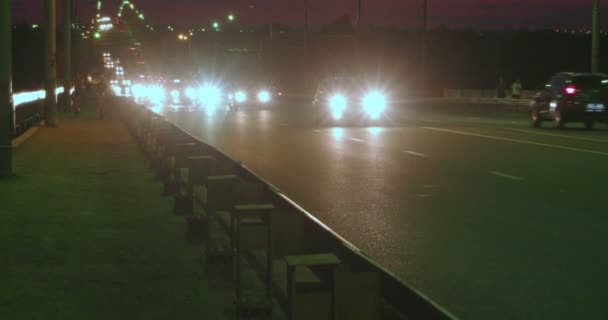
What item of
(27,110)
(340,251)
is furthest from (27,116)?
(340,251)

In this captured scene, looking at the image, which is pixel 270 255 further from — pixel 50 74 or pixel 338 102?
pixel 338 102

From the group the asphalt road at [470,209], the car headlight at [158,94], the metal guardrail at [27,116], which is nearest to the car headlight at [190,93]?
the car headlight at [158,94]

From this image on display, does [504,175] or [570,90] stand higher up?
[570,90]

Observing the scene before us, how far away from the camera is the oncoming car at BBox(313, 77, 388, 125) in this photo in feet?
126

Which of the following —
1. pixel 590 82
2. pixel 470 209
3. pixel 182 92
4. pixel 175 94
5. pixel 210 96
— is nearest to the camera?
pixel 470 209

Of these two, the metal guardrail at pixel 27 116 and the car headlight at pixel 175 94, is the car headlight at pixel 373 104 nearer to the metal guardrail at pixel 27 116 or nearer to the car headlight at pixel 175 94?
the metal guardrail at pixel 27 116

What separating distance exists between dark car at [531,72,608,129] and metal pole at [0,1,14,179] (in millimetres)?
20591

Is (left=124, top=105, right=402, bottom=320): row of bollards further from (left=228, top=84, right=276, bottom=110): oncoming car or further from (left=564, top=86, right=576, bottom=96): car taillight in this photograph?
(left=228, top=84, right=276, bottom=110): oncoming car

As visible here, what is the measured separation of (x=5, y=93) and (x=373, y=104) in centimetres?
2362

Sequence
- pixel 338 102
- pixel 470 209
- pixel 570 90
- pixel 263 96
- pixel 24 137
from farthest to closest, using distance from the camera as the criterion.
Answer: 1. pixel 263 96
2. pixel 338 102
3. pixel 570 90
4. pixel 24 137
5. pixel 470 209

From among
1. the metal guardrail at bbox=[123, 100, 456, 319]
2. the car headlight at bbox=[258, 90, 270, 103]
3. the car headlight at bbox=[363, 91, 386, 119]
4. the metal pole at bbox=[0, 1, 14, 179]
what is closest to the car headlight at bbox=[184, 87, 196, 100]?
the car headlight at bbox=[258, 90, 270, 103]

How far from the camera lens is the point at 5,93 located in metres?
16.9

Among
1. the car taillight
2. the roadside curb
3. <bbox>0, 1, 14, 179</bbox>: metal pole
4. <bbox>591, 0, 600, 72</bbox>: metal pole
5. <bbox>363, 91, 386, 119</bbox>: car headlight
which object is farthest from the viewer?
<bbox>363, 91, 386, 119</bbox>: car headlight

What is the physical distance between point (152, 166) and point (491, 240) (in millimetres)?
9144
